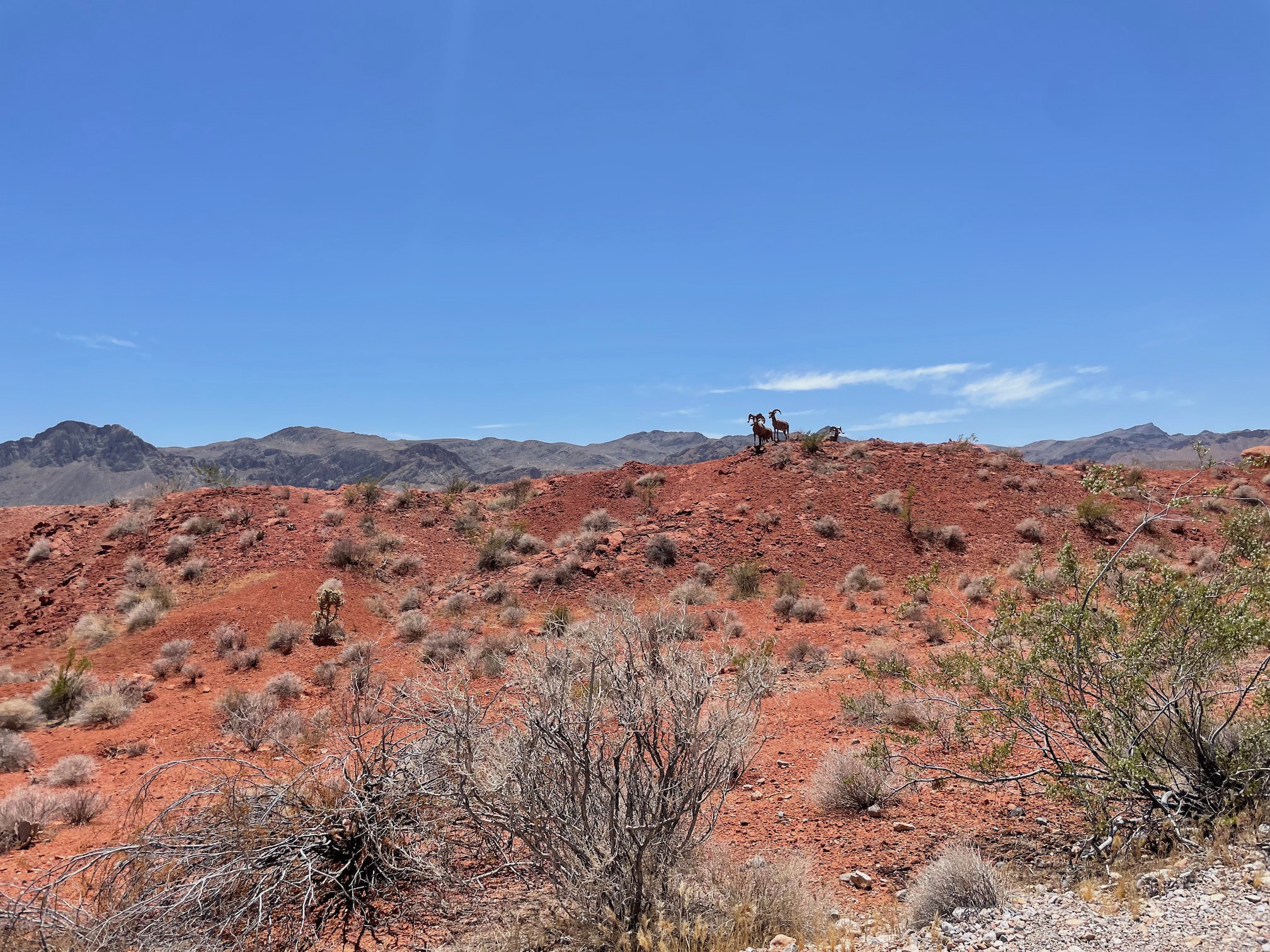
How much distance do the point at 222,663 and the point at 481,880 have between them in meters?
11.0

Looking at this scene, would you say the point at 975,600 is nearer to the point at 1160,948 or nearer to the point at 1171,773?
the point at 1171,773

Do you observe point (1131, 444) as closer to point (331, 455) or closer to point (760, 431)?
point (760, 431)

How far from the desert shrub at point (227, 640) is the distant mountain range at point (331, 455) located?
69270 millimetres

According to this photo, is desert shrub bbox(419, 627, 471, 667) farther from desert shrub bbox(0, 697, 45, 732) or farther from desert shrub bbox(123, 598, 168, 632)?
desert shrub bbox(123, 598, 168, 632)

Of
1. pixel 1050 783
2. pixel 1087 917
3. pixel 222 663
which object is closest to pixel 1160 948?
pixel 1087 917

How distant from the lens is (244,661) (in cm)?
1298

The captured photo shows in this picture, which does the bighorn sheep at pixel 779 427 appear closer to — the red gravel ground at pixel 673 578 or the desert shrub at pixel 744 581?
the red gravel ground at pixel 673 578

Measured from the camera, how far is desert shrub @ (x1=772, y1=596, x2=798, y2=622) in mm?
15156

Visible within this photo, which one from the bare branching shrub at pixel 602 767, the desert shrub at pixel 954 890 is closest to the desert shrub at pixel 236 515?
the bare branching shrub at pixel 602 767

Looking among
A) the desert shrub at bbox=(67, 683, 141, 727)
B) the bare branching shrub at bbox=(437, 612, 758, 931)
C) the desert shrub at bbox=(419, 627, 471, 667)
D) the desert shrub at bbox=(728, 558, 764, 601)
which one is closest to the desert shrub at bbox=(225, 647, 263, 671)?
the desert shrub at bbox=(67, 683, 141, 727)

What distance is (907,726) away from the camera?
26.4 ft

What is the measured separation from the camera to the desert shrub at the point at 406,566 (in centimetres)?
1973

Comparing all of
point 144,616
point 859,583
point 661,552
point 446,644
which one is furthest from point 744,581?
point 144,616

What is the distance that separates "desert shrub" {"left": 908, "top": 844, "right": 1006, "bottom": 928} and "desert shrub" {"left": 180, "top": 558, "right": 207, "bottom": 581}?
A: 2006cm
